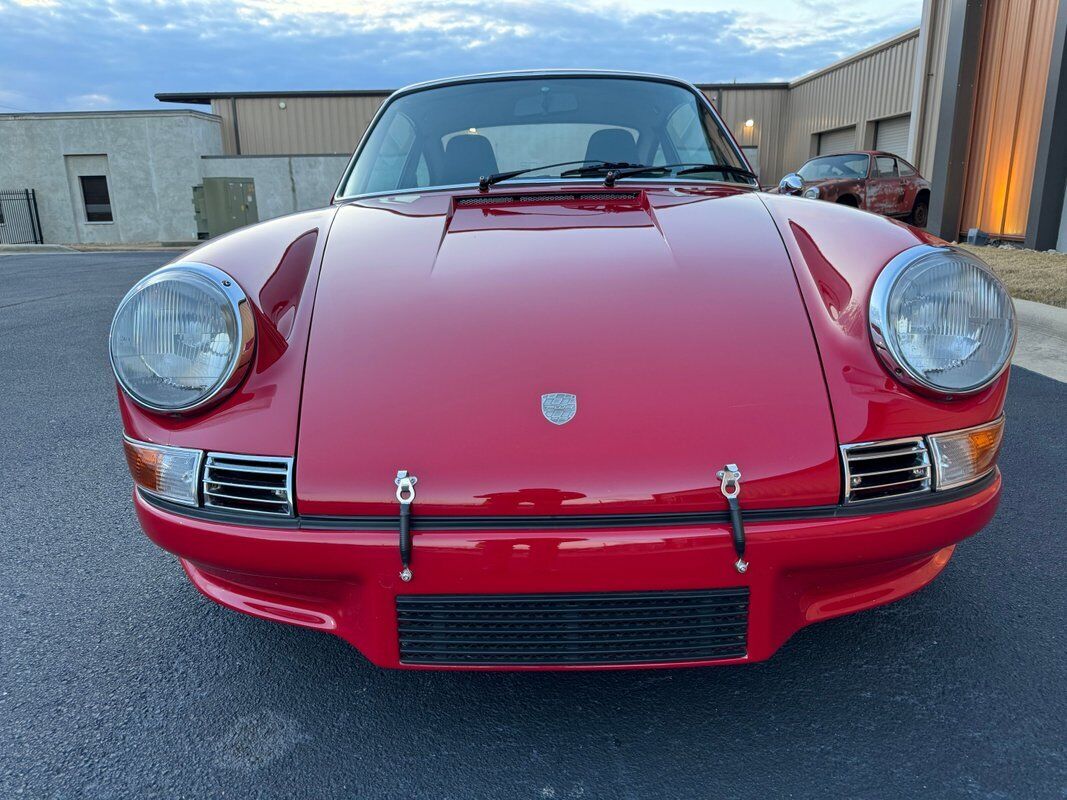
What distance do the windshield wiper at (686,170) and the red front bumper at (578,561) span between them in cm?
119

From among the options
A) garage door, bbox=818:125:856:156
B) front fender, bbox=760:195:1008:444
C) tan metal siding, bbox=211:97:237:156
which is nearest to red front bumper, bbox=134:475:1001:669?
front fender, bbox=760:195:1008:444

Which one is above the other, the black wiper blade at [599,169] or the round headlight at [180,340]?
the black wiper blade at [599,169]

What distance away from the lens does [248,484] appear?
1.25 metres

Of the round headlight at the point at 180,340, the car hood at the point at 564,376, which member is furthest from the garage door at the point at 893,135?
the round headlight at the point at 180,340

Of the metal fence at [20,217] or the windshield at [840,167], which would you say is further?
the metal fence at [20,217]

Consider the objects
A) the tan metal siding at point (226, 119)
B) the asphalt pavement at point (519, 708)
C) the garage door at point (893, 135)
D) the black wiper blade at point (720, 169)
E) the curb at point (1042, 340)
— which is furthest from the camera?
the tan metal siding at point (226, 119)

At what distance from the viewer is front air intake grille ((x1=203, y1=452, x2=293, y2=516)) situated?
1.23 meters

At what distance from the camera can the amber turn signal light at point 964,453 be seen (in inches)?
50.4

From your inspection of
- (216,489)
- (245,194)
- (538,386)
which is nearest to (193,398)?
(216,489)

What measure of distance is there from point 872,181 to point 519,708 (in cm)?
1179

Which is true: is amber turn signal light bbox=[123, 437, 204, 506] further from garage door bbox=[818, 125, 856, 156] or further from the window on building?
the window on building

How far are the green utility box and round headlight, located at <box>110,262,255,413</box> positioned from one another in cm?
1685

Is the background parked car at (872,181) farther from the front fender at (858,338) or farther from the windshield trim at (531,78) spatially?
the front fender at (858,338)

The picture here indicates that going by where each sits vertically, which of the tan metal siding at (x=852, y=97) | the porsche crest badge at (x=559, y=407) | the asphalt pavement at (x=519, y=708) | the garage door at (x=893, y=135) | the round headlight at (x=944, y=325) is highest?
the tan metal siding at (x=852, y=97)
